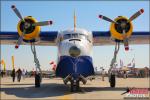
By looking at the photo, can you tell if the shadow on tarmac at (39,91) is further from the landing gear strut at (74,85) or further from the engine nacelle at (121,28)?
the engine nacelle at (121,28)

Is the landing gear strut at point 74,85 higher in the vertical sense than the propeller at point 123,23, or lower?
lower

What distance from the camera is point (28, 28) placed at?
19.9 metres

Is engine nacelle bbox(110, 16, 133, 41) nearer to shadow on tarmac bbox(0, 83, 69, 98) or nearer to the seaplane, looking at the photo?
the seaplane

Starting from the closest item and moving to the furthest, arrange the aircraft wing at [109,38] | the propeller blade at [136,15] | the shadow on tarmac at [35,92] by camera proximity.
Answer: the shadow on tarmac at [35,92]
the propeller blade at [136,15]
the aircraft wing at [109,38]

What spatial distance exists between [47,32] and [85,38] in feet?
15.1

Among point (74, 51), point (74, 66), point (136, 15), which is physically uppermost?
point (136, 15)

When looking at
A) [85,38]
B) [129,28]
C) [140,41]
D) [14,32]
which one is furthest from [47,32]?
[140,41]

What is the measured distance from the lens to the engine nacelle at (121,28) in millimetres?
19486

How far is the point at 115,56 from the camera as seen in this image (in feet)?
69.9

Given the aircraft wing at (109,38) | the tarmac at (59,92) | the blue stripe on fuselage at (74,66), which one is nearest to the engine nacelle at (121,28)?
the aircraft wing at (109,38)

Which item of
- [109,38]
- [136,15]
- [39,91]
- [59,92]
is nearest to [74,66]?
[59,92]

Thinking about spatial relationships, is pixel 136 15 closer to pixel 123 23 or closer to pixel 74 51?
pixel 123 23

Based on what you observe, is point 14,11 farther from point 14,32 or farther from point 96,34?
point 96,34

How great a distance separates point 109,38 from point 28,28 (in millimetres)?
6756
